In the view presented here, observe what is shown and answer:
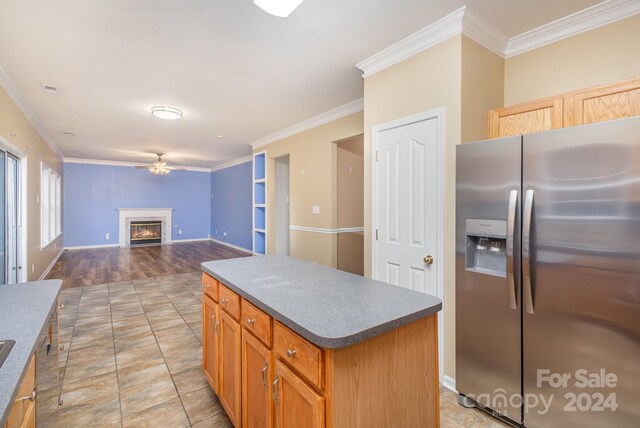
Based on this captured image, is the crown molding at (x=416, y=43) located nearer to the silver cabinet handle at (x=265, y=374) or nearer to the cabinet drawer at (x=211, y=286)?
the cabinet drawer at (x=211, y=286)

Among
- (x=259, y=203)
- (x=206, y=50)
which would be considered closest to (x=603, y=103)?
(x=206, y=50)

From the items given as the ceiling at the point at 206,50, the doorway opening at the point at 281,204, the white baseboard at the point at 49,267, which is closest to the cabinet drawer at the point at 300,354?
the ceiling at the point at 206,50

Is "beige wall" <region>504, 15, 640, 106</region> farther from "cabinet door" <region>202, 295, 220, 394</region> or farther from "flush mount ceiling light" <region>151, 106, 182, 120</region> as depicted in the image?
"flush mount ceiling light" <region>151, 106, 182, 120</region>

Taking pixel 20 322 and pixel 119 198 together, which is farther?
pixel 119 198

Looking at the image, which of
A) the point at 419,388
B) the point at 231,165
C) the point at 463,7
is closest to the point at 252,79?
the point at 463,7

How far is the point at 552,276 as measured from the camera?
1.65 metres

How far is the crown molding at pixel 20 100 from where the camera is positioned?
304cm

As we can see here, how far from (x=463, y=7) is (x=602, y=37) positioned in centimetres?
97

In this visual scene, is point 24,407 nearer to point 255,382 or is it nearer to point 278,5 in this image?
point 255,382

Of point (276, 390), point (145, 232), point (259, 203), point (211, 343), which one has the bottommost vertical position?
point (211, 343)

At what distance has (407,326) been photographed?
125 centimetres

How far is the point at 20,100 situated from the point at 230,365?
4348 mm

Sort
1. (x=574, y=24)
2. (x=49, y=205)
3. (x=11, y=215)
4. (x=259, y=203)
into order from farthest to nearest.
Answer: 1. (x=259, y=203)
2. (x=49, y=205)
3. (x=11, y=215)
4. (x=574, y=24)

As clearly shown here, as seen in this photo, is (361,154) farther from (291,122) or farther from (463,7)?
(463,7)
